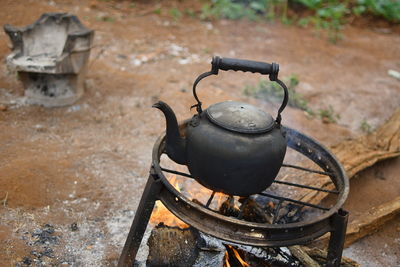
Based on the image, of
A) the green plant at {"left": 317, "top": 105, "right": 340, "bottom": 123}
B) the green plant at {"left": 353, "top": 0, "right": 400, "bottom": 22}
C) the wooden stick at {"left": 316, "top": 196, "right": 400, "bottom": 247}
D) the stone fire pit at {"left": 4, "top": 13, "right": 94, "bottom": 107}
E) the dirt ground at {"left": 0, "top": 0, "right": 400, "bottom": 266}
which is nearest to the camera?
the dirt ground at {"left": 0, "top": 0, "right": 400, "bottom": 266}

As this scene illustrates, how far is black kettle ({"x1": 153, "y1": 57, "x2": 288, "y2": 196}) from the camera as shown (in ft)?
7.17

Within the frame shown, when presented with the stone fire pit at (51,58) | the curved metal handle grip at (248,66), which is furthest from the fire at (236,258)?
the stone fire pit at (51,58)

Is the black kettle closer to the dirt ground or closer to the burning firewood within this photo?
the burning firewood

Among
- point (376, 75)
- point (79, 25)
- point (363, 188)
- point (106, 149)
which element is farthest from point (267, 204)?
point (376, 75)

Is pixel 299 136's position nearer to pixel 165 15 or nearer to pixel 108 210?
pixel 108 210

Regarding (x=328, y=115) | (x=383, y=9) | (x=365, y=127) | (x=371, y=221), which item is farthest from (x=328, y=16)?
(x=371, y=221)

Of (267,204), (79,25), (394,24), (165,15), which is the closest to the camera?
(267,204)

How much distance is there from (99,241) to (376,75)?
588cm

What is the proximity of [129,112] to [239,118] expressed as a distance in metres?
3.02

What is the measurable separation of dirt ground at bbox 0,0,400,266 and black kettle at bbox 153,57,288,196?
4.18 feet

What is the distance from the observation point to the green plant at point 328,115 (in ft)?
18.2

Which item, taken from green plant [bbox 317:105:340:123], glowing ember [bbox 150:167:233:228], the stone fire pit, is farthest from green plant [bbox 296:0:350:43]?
glowing ember [bbox 150:167:233:228]

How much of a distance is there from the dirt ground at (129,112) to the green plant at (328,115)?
0.13 meters

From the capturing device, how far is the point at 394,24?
31.9 feet
